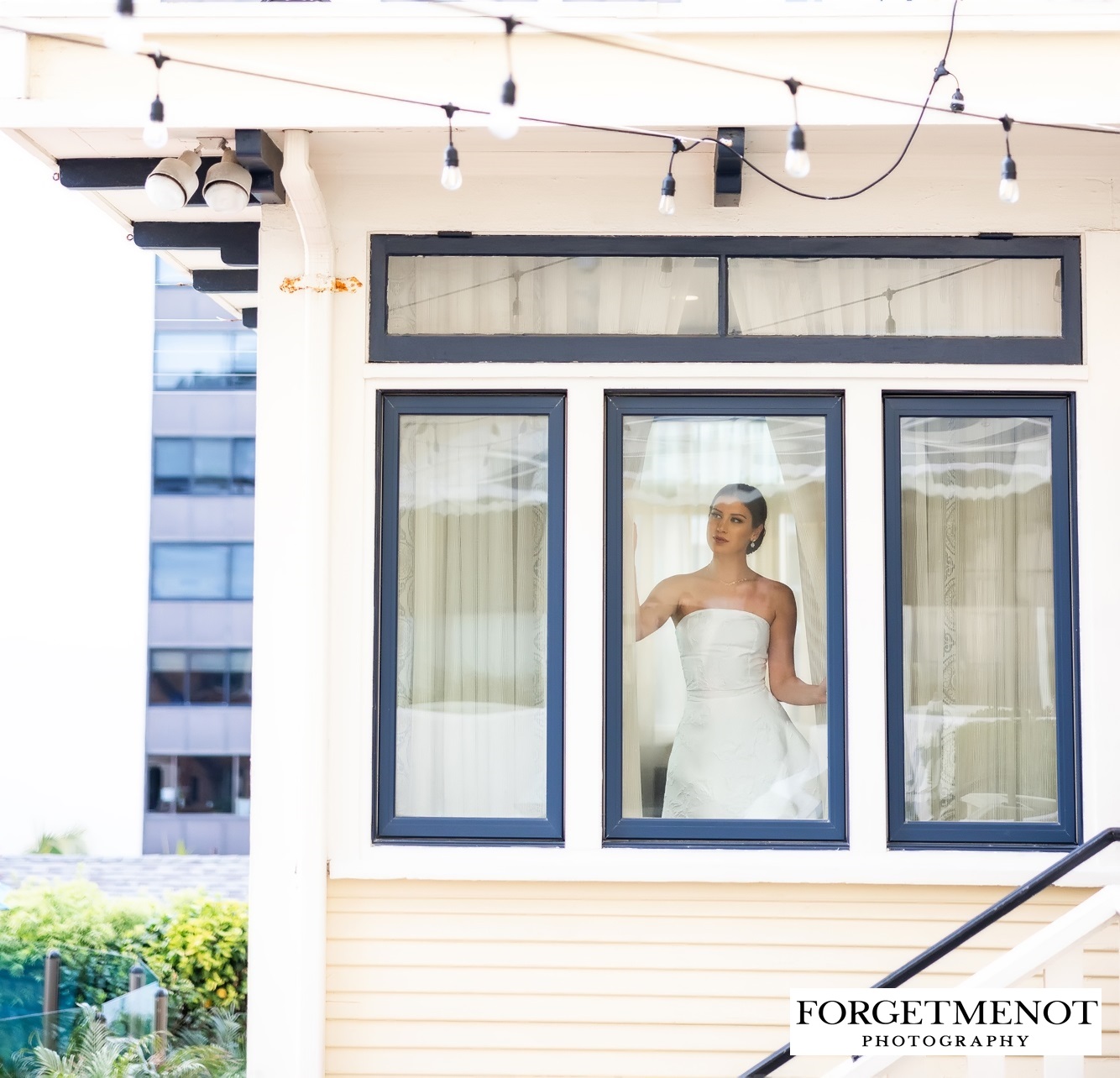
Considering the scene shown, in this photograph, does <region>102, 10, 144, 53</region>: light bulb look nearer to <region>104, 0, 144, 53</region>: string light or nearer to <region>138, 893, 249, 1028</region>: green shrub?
<region>104, 0, 144, 53</region>: string light

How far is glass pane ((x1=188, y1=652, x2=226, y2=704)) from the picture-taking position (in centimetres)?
3469

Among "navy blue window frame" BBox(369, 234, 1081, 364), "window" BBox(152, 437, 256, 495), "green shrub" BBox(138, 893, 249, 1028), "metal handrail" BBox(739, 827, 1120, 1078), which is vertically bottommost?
"green shrub" BBox(138, 893, 249, 1028)

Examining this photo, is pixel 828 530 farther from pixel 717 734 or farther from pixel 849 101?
pixel 849 101

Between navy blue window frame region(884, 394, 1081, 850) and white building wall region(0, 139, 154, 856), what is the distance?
113 ft

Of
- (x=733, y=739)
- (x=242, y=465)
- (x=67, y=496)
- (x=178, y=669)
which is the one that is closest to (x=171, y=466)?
(x=242, y=465)

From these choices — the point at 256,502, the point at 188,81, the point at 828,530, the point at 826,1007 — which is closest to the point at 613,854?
the point at 826,1007

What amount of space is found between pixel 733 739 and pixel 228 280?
118 inches

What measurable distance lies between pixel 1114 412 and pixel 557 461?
180cm

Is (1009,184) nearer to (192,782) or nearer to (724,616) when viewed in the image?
(724,616)

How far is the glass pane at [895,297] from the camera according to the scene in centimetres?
376

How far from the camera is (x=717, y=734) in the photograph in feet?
12.5

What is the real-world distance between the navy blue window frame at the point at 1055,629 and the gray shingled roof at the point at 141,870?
25829mm

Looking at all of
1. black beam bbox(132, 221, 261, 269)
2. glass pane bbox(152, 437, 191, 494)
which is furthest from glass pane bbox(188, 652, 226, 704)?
black beam bbox(132, 221, 261, 269)

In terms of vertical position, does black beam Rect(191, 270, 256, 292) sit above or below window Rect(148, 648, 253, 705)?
above
